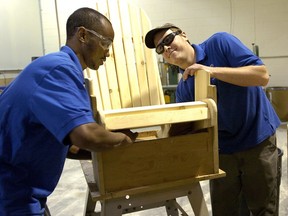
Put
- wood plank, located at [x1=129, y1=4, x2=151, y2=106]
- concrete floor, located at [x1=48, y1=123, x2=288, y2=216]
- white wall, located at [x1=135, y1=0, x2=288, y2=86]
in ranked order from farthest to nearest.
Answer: white wall, located at [x1=135, y1=0, x2=288, y2=86], concrete floor, located at [x1=48, y1=123, x2=288, y2=216], wood plank, located at [x1=129, y1=4, x2=151, y2=106]

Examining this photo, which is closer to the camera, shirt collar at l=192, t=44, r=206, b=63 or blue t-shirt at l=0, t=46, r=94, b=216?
blue t-shirt at l=0, t=46, r=94, b=216

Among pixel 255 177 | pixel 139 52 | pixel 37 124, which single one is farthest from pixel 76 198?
pixel 37 124

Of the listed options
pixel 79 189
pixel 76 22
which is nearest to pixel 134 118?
pixel 76 22

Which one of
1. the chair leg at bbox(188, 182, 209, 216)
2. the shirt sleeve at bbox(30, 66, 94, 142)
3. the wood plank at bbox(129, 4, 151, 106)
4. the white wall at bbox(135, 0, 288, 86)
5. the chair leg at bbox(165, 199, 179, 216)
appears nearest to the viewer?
the shirt sleeve at bbox(30, 66, 94, 142)

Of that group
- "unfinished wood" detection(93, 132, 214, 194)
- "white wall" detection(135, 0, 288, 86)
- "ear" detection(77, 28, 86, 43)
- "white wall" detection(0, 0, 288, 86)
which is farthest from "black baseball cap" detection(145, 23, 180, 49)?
"white wall" detection(135, 0, 288, 86)

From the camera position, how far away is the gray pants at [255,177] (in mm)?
1426

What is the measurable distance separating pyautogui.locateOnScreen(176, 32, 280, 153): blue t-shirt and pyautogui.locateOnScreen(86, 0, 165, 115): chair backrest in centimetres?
27

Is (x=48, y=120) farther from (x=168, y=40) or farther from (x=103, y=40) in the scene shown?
(x=168, y=40)

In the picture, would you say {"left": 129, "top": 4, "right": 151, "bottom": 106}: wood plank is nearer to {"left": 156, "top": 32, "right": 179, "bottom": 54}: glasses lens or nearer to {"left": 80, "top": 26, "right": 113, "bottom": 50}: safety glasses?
{"left": 156, "top": 32, "right": 179, "bottom": 54}: glasses lens

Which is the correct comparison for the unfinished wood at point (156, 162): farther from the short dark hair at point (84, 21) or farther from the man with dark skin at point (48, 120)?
the short dark hair at point (84, 21)

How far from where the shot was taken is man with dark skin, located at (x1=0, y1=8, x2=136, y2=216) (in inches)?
31.8

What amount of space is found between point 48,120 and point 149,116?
1.03ft

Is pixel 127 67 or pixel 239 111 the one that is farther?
pixel 127 67

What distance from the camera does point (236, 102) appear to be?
4.50 feet
